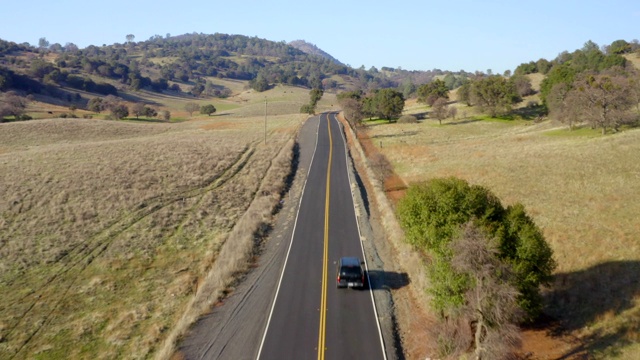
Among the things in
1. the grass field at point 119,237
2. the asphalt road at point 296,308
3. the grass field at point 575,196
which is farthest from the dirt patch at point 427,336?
the grass field at point 119,237

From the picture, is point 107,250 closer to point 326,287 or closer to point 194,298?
point 194,298

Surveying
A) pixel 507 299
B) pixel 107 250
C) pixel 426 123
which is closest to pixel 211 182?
pixel 107 250

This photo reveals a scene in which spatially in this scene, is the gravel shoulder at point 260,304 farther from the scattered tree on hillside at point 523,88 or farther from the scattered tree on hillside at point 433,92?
the scattered tree on hillside at point 523,88

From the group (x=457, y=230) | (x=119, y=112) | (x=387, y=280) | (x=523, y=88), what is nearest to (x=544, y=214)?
(x=387, y=280)

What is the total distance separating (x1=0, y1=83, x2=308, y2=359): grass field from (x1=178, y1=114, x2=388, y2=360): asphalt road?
5.01 feet

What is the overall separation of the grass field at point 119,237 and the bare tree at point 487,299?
13.7 m

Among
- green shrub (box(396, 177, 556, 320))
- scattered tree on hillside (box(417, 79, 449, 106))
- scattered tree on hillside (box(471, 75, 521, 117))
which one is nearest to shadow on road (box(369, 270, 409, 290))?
green shrub (box(396, 177, 556, 320))

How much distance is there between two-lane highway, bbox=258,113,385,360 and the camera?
782 inches

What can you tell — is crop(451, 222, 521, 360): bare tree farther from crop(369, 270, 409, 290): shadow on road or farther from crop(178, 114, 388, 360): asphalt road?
crop(369, 270, 409, 290): shadow on road

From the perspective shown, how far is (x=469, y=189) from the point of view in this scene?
24.7 meters

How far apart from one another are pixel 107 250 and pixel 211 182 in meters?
19.6

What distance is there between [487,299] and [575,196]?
77.1ft

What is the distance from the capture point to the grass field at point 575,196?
21.3 meters

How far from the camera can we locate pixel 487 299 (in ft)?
59.1
